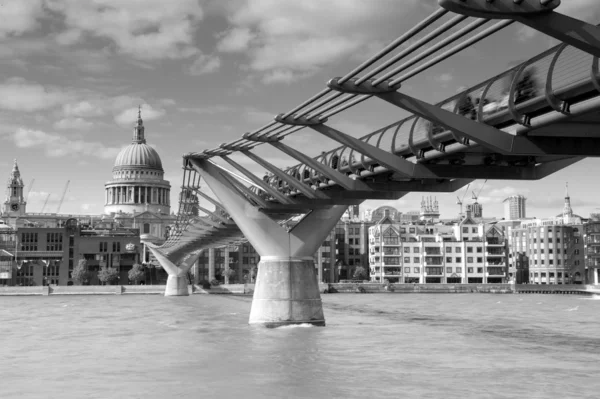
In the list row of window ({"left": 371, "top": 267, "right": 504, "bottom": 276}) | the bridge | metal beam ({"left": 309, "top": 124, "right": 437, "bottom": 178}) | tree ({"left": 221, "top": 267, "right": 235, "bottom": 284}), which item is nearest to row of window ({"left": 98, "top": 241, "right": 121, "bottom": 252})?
tree ({"left": 221, "top": 267, "right": 235, "bottom": 284})

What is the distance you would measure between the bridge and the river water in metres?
5.81

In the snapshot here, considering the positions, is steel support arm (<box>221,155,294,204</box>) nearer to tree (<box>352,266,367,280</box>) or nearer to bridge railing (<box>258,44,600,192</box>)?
bridge railing (<box>258,44,600,192</box>)

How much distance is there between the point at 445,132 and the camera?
2808 cm

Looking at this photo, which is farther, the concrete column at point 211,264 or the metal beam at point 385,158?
the concrete column at point 211,264

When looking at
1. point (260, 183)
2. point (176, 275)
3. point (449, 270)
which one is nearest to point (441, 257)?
point (449, 270)

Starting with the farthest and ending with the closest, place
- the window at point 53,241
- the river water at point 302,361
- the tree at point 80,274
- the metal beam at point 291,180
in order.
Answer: the window at point 53,241 < the tree at point 80,274 < the metal beam at point 291,180 < the river water at point 302,361

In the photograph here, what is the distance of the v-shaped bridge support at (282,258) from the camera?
1991 inches

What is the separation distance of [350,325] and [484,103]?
122 feet

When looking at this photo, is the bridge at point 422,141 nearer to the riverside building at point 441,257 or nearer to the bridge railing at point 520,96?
the bridge railing at point 520,96

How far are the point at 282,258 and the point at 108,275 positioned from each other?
118 m

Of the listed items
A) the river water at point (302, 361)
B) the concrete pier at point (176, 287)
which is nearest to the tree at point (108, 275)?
the concrete pier at point (176, 287)

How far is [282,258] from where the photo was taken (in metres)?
50.9

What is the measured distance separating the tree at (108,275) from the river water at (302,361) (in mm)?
99112

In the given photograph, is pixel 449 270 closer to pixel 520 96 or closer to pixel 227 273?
pixel 227 273
